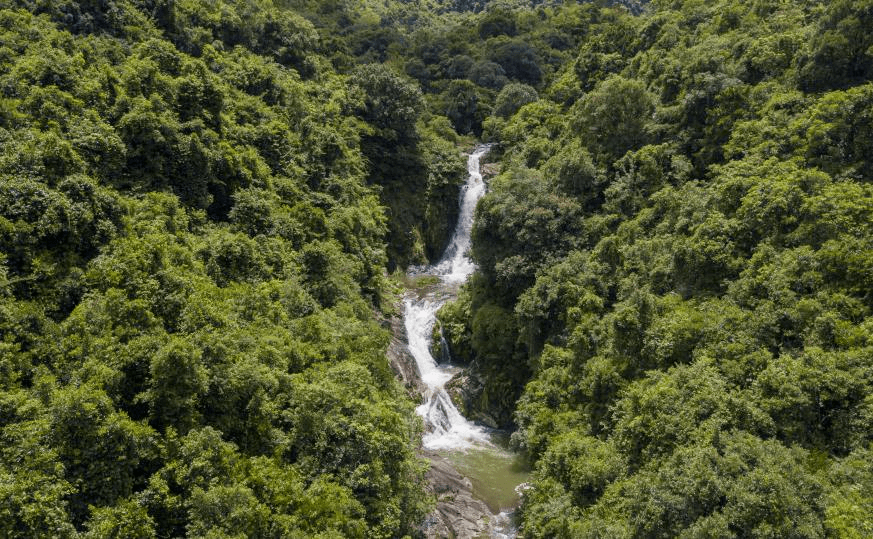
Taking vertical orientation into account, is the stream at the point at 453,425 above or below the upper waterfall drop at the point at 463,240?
below

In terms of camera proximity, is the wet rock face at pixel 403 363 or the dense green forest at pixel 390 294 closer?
the dense green forest at pixel 390 294

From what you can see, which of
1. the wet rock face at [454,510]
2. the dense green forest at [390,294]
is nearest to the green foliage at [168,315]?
the dense green forest at [390,294]

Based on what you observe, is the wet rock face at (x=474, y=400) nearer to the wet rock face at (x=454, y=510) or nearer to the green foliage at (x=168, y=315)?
the wet rock face at (x=454, y=510)

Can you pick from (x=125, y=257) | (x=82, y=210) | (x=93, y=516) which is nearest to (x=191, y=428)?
(x=93, y=516)

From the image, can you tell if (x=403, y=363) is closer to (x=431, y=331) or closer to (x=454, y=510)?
(x=431, y=331)

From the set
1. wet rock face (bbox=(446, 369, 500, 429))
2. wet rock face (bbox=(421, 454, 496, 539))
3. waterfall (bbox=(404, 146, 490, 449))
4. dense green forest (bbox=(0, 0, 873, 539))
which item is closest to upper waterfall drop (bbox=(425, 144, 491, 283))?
waterfall (bbox=(404, 146, 490, 449))

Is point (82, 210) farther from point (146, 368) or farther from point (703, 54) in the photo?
point (703, 54)

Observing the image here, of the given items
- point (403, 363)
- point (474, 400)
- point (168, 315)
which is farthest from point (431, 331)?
point (168, 315)

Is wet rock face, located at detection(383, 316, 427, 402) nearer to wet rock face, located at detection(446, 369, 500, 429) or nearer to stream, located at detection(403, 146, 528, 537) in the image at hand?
stream, located at detection(403, 146, 528, 537)
